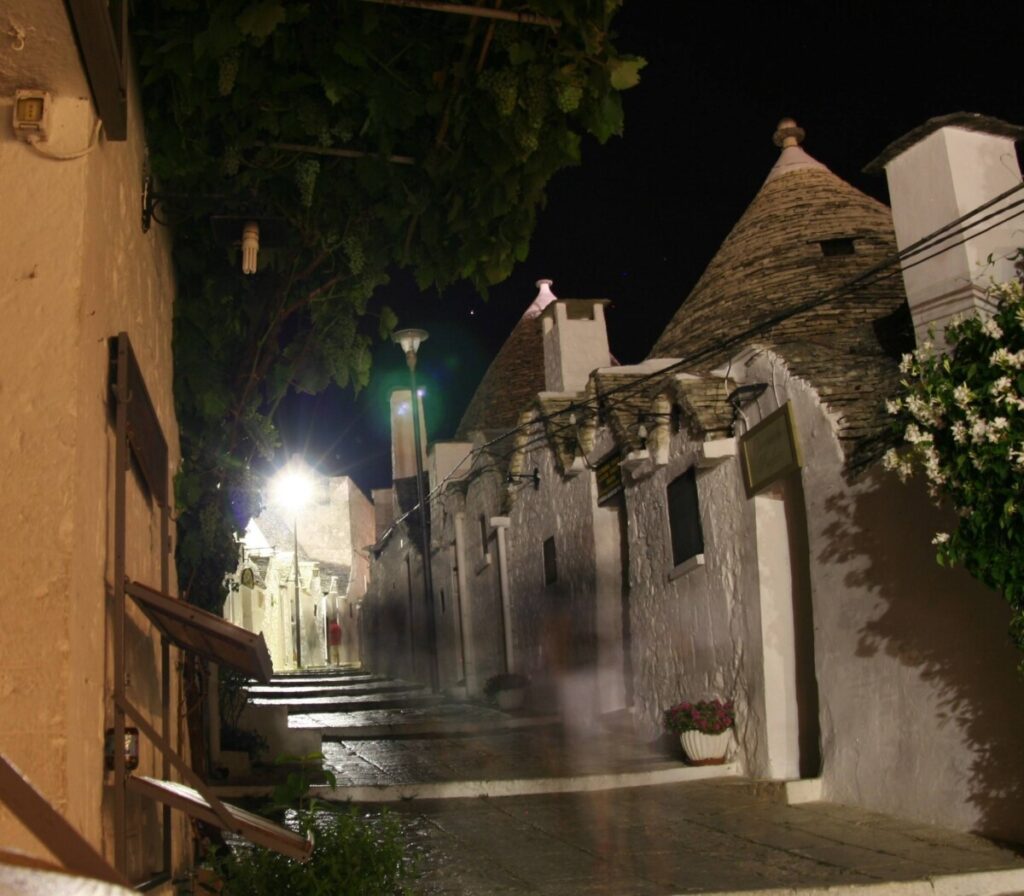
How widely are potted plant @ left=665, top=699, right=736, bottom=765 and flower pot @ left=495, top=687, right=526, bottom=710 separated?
21.8 ft

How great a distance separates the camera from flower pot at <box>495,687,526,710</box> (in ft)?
56.5

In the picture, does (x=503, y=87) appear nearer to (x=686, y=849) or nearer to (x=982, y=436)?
(x=982, y=436)

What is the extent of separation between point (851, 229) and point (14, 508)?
11019 mm

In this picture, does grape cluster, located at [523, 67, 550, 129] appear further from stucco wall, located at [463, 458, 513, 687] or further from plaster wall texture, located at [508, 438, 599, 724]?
stucco wall, located at [463, 458, 513, 687]

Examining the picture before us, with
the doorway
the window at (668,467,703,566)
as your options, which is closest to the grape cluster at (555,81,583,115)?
the doorway

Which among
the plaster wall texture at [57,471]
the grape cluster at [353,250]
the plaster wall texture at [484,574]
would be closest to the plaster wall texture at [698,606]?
the grape cluster at [353,250]

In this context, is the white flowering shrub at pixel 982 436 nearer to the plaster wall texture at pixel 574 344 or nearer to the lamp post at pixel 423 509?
the plaster wall texture at pixel 574 344

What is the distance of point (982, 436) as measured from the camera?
6504 mm

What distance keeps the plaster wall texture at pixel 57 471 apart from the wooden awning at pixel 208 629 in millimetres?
253

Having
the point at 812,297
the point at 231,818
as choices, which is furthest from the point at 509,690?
the point at 231,818

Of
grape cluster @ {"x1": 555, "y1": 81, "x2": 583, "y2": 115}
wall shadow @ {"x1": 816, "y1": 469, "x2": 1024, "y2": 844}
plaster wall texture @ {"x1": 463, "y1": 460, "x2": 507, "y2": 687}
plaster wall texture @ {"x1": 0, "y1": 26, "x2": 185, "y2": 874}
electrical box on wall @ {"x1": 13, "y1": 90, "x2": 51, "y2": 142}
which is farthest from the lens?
plaster wall texture @ {"x1": 463, "y1": 460, "x2": 507, "y2": 687}

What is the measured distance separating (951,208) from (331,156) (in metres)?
4.98

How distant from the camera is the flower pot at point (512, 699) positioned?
1722 cm

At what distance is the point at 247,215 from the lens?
20.7 feet
